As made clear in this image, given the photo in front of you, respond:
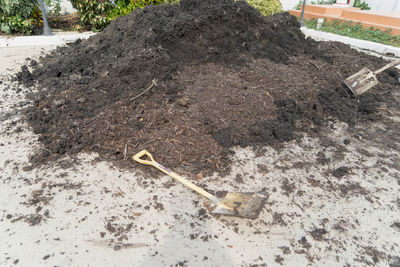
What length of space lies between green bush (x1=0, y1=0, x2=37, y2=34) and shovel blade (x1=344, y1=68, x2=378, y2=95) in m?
8.28

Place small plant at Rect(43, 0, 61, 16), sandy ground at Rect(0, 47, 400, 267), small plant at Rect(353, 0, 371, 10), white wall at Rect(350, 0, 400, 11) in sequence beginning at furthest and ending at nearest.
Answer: small plant at Rect(353, 0, 371, 10), white wall at Rect(350, 0, 400, 11), small plant at Rect(43, 0, 61, 16), sandy ground at Rect(0, 47, 400, 267)

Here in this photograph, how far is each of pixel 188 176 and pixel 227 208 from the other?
26.7 inches

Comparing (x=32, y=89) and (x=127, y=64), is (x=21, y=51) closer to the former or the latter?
(x=32, y=89)

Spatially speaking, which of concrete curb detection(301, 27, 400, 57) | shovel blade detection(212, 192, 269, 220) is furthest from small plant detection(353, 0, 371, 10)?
shovel blade detection(212, 192, 269, 220)

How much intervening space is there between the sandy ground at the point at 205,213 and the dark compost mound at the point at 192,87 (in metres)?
0.35

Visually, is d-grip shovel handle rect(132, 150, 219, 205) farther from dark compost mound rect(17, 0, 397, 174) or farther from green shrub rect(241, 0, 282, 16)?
green shrub rect(241, 0, 282, 16)

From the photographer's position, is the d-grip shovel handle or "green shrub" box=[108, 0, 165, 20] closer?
the d-grip shovel handle

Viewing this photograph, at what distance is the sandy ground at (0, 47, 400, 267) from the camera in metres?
2.19

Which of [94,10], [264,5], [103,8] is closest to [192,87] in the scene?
[103,8]

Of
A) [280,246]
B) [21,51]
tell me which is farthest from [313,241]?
[21,51]

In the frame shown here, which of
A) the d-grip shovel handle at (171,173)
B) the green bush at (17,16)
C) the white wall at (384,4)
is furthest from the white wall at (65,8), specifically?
the white wall at (384,4)

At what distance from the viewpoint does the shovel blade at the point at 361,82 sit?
4499mm

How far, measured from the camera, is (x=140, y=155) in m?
3.10

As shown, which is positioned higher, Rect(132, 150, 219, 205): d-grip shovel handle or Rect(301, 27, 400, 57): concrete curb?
Rect(301, 27, 400, 57): concrete curb
